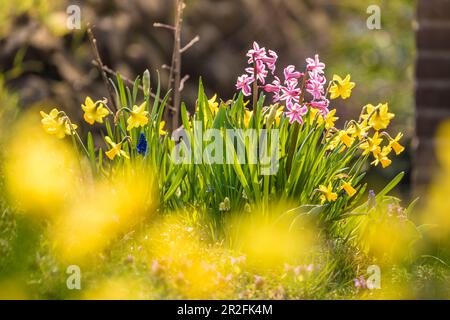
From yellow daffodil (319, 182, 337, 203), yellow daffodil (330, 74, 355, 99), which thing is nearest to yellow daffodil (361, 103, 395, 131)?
yellow daffodil (330, 74, 355, 99)

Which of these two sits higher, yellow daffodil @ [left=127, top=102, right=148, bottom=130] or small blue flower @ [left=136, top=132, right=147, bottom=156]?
yellow daffodil @ [left=127, top=102, right=148, bottom=130]

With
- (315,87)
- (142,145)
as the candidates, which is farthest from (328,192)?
(142,145)

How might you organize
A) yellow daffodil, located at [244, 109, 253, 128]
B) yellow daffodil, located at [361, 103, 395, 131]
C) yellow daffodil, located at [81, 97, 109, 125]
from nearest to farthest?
yellow daffodil, located at [81, 97, 109, 125] → yellow daffodil, located at [361, 103, 395, 131] → yellow daffodil, located at [244, 109, 253, 128]

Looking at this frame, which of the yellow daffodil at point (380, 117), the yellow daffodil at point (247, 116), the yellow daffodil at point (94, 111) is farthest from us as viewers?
the yellow daffodil at point (247, 116)

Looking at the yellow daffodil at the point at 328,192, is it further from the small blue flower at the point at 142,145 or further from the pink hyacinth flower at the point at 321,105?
the small blue flower at the point at 142,145

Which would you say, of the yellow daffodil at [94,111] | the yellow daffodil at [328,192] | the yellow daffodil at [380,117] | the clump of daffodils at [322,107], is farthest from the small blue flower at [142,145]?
the yellow daffodil at [380,117]

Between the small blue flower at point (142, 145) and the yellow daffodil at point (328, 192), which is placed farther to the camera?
the small blue flower at point (142, 145)

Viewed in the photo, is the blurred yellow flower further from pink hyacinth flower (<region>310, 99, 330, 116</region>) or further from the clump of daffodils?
pink hyacinth flower (<region>310, 99, 330, 116</region>)

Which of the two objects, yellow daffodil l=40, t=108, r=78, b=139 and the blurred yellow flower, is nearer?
yellow daffodil l=40, t=108, r=78, b=139

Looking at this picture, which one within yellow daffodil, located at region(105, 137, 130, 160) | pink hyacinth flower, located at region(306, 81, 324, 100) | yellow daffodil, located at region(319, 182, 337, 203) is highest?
pink hyacinth flower, located at region(306, 81, 324, 100)

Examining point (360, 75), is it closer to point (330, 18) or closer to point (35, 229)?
point (330, 18)

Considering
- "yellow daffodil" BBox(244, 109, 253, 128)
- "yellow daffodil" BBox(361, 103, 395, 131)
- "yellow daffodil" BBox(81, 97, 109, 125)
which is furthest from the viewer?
"yellow daffodil" BBox(244, 109, 253, 128)

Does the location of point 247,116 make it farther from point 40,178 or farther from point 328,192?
point 40,178
